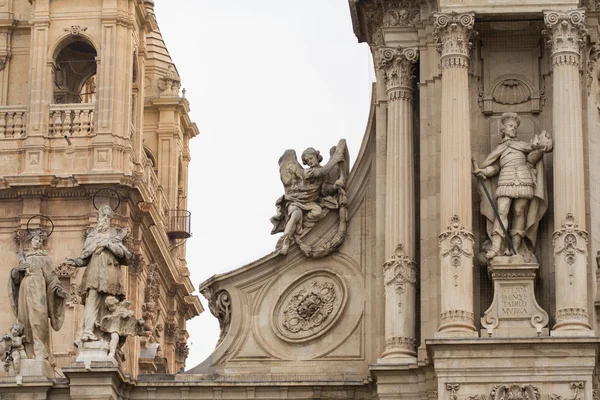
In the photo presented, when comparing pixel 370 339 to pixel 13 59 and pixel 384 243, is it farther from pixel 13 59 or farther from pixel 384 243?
pixel 13 59

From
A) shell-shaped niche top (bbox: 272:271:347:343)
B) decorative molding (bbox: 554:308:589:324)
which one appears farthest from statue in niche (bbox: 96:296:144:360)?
decorative molding (bbox: 554:308:589:324)

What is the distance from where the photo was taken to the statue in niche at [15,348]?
139 feet

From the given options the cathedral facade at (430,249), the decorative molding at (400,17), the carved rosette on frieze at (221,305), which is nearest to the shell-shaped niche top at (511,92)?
the cathedral facade at (430,249)

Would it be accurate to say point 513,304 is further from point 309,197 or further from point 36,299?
point 36,299

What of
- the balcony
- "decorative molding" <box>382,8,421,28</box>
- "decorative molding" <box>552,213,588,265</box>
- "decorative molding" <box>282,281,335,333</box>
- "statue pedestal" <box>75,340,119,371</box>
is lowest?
"statue pedestal" <box>75,340,119,371</box>

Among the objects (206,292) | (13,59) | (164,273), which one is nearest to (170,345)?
(164,273)

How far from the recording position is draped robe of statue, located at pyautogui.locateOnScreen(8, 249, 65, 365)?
42.4m

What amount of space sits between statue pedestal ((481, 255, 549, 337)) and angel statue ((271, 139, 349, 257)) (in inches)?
120

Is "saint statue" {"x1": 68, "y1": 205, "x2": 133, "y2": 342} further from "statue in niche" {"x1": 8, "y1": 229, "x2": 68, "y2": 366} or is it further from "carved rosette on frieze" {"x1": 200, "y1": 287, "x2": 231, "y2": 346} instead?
"carved rosette on frieze" {"x1": 200, "y1": 287, "x2": 231, "y2": 346}

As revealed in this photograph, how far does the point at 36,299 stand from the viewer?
42.5 meters

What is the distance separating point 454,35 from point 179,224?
1282 inches

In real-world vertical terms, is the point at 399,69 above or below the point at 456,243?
above

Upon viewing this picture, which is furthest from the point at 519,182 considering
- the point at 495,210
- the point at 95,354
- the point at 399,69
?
the point at 95,354

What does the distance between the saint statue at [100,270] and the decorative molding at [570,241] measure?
5962 millimetres
